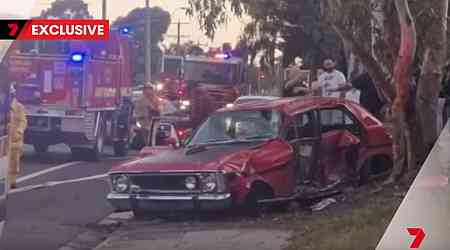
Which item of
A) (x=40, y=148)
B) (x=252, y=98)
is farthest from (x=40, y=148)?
(x=252, y=98)

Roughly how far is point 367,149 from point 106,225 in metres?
3.03

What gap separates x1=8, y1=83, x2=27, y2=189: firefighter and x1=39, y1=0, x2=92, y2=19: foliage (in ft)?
2.11

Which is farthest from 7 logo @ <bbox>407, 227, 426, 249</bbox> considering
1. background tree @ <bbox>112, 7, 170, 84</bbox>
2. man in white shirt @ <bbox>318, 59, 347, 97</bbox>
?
man in white shirt @ <bbox>318, 59, 347, 97</bbox>

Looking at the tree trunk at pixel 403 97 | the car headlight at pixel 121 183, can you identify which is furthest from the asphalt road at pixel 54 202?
the tree trunk at pixel 403 97

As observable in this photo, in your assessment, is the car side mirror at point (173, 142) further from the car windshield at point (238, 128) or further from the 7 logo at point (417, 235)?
the 7 logo at point (417, 235)

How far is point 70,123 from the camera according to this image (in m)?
8.07

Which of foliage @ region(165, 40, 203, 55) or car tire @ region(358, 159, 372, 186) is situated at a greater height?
foliage @ region(165, 40, 203, 55)

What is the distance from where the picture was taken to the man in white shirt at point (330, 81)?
1251 centimetres

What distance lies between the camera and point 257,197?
1002 centimetres

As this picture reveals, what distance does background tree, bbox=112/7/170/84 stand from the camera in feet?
24.2

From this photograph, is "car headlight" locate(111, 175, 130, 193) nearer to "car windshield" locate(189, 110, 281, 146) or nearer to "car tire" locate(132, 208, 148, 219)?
"car tire" locate(132, 208, 148, 219)

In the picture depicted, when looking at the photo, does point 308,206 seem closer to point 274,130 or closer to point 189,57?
point 274,130

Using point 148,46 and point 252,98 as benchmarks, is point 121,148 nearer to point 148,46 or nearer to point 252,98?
point 148,46

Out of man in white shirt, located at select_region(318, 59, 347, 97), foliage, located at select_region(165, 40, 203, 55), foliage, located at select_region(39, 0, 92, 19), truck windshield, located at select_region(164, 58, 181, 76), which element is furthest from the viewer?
man in white shirt, located at select_region(318, 59, 347, 97)
